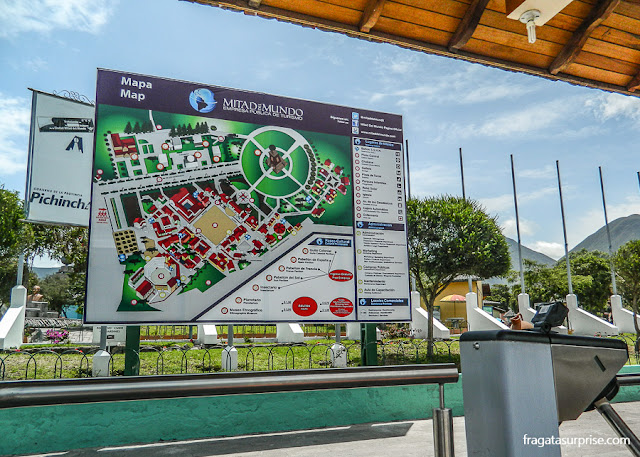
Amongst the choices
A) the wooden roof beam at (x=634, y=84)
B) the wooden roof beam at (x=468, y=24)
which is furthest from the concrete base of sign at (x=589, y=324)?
the wooden roof beam at (x=468, y=24)

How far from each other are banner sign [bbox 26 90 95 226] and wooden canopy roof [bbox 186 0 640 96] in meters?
5.70

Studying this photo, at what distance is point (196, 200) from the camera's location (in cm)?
579

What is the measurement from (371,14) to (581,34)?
1.48m

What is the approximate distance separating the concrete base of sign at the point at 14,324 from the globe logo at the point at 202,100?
26.1 ft

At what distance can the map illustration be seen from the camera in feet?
18.0

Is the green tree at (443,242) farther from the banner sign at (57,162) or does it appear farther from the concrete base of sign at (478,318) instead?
the banner sign at (57,162)

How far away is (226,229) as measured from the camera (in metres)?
5.88

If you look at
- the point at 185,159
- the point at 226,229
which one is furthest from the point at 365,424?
the point at 185,159

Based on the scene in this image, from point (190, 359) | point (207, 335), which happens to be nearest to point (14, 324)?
point (207, 335)

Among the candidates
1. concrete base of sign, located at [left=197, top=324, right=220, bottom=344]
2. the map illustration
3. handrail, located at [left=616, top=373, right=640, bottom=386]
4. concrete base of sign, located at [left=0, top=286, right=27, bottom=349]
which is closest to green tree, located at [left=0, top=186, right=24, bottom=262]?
concrete base of sign, located at [left=0, top=286, right=27, bottom=349]

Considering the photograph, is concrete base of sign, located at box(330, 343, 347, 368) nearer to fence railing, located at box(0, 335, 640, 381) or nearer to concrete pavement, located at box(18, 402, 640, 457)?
fence railing, located at box(0, 335, 640, 381)

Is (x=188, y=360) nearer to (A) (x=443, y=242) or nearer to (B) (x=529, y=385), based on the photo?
(A) (x=443, y=242)

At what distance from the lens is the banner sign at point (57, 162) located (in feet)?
24.5

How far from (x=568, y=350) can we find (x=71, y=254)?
74.6 ft
